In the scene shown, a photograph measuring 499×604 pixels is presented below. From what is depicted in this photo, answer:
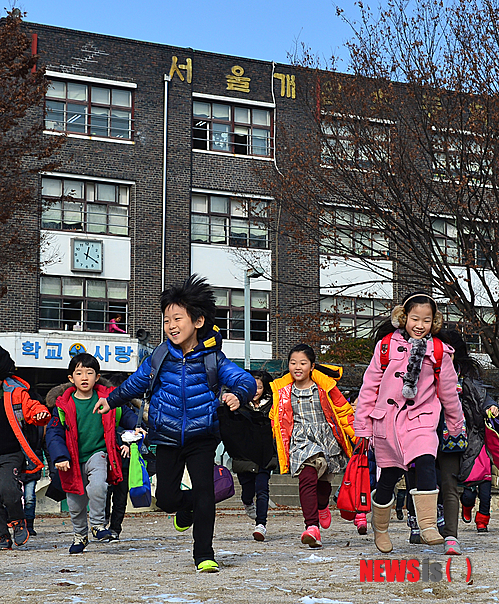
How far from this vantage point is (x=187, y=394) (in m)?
6.22

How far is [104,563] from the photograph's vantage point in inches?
265

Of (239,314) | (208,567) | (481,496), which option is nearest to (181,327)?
(208,567)

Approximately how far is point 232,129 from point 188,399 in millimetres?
28575

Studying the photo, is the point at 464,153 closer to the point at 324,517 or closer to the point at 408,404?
the point at 324,517

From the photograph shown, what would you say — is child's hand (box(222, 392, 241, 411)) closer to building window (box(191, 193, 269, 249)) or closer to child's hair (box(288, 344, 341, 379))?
child's hair (box(288, 344, 341, 379))

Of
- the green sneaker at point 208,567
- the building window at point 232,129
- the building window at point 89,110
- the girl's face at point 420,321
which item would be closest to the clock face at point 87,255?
the building window at point 89,110

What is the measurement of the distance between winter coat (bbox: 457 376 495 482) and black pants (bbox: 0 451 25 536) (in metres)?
3.83

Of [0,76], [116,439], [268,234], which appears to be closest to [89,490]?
[116,439]

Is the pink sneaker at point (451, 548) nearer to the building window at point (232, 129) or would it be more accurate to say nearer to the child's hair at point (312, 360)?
the child's hair at point (312, 360)

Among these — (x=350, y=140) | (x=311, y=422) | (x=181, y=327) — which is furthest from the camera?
(x=350, y=140)

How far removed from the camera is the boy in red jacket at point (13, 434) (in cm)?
795

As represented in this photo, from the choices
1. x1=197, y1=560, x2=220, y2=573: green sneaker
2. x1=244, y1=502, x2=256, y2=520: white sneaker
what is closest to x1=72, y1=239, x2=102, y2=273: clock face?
x1=244, y1=502, x2=256, y2=520: white sneaker

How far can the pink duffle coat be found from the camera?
6277 mm

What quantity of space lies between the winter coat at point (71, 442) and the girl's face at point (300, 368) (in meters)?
1.64
